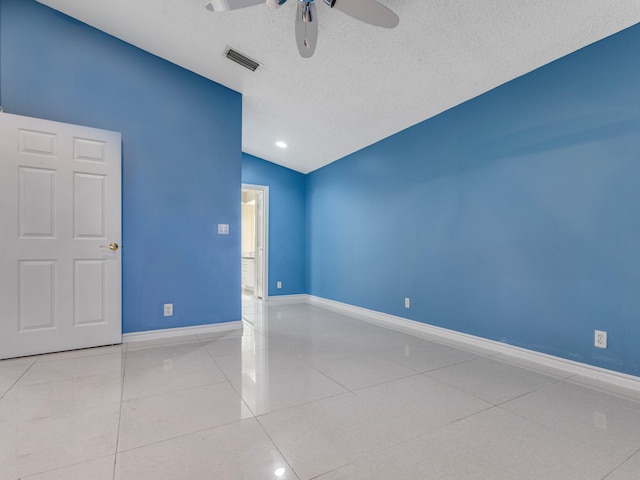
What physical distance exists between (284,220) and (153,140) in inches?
109

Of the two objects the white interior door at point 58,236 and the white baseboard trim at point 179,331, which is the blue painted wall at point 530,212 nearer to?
the white baseboard trim at point 179,331

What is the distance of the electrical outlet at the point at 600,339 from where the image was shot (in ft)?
7.47

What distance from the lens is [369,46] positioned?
264cm

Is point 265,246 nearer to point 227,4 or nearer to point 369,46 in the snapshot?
point 369,46

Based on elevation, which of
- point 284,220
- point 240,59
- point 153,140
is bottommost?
point 284,220

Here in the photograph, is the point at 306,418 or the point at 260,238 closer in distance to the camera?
the point at 306,418

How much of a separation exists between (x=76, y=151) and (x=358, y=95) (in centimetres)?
277

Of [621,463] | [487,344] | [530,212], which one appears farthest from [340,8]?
[487,344]

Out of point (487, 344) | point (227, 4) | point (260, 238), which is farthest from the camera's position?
point (260, 238)

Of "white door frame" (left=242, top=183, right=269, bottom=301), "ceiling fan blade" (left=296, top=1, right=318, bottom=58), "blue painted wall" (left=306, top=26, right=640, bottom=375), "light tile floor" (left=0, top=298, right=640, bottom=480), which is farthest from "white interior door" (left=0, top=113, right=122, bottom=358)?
"blue painted wall" (left=306, top=26, right=640, bottom=375)

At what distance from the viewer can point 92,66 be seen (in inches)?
120

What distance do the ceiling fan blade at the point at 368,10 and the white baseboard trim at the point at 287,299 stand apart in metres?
4.42

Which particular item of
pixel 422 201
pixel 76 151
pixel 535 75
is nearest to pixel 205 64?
pixel 76 151

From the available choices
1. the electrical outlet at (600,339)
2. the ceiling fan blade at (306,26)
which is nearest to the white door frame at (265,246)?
the ceiling fan blade at (306,26)
